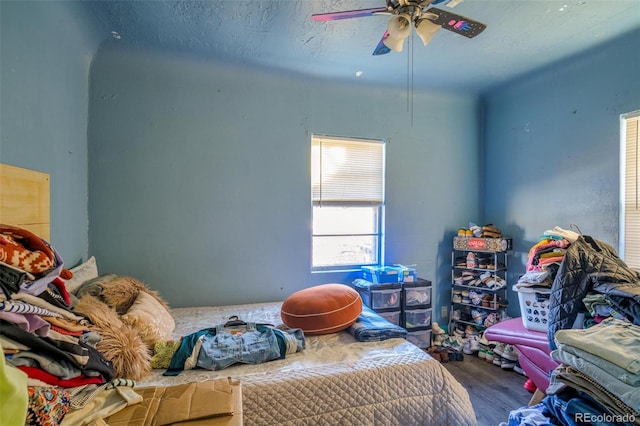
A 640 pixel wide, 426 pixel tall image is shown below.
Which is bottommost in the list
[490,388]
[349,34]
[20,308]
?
[490,388]

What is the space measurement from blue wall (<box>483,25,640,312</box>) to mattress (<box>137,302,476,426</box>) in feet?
6.67

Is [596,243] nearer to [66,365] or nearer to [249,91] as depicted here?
[66,365]

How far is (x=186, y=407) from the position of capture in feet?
3.23

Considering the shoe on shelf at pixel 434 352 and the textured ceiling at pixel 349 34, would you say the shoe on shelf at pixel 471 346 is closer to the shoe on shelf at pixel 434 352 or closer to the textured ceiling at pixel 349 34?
the shoe on shelf at pixel 434 352

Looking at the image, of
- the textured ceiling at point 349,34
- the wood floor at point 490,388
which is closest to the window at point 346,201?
the textured ceiling at point 349,34

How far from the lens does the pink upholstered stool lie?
1.78 m

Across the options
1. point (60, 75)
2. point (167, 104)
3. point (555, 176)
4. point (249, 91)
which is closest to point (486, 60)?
point (555, 176)

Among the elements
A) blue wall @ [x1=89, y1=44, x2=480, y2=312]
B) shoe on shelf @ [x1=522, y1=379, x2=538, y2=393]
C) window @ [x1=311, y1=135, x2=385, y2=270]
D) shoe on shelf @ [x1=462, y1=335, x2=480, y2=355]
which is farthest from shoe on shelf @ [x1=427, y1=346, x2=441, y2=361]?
window @ [x1=311, y1=135, x2=385, y2=270]

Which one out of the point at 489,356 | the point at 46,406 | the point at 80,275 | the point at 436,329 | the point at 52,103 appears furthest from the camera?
the point at 436,329

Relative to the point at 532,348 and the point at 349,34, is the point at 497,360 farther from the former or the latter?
the point at 349,34

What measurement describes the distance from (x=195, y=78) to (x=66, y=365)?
7.89 ft

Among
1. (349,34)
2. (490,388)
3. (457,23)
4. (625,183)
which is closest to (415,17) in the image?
(457,23)

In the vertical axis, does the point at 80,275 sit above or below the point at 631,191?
below

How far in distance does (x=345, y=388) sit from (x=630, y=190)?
2623 mm
